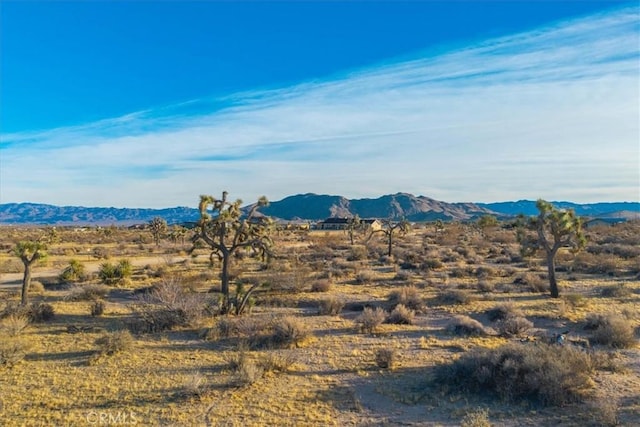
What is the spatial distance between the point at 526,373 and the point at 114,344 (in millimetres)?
9784

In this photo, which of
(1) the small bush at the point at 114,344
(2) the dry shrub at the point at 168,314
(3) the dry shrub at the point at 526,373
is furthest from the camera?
(2) the dry shrub at the point at 168,314

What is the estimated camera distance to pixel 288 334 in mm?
12031

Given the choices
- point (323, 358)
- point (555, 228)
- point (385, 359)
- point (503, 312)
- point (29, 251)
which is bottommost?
point (323, 358)

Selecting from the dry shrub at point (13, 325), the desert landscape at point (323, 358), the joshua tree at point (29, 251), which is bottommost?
the desert landscape at point (323, 358)

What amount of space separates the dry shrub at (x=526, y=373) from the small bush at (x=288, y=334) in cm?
405

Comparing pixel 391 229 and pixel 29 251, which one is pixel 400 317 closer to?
pixel 29 251

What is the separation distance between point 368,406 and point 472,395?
210 cm

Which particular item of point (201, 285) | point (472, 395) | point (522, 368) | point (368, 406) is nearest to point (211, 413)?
point (368, 406)

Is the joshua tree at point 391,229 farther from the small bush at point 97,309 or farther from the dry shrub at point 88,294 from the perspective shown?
the small bush at point 97,309

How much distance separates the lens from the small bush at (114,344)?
37.0 ft

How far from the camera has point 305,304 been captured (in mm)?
17859

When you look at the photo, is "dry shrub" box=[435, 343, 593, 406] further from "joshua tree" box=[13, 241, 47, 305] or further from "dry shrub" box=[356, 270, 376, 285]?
"joshua tree" box=[13, 241, 47, 305]

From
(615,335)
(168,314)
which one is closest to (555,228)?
(615,335)

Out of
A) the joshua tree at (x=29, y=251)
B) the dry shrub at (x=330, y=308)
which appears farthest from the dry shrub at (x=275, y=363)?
the joshua tree at (x=29, y=251)
